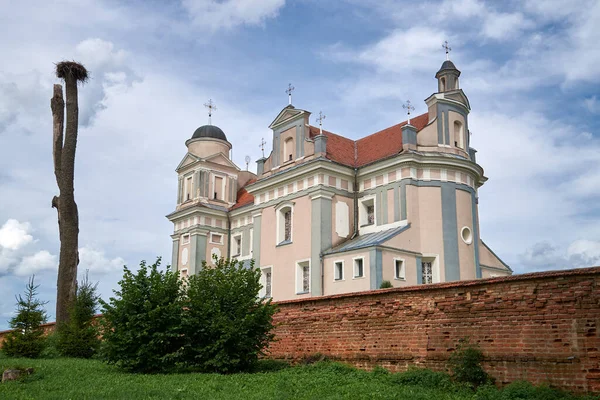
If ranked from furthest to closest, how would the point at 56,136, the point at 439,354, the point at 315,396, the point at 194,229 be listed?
the point at 194,229, the point at 56,136, the point at 439,354, the point at 315,396

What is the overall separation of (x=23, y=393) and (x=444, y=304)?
8.78 metres

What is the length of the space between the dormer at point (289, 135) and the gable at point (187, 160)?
9.31 m

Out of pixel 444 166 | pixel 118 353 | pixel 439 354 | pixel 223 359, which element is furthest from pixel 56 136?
pixel 439 354

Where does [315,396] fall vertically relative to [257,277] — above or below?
below

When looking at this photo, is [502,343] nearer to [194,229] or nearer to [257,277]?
[257,277]

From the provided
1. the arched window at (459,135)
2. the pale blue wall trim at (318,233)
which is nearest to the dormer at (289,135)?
the pale blue wall trim at (318,233)

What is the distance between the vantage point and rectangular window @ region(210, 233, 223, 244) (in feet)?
136

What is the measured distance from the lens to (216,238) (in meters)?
41.8

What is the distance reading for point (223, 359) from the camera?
1617cm

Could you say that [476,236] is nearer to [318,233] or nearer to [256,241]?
[318,233]

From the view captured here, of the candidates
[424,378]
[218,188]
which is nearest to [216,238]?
[218,188]

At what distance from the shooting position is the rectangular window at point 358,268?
28.0 meters

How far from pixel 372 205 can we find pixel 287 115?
691cm

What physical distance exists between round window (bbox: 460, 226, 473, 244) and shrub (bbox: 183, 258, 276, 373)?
15.1 metres
